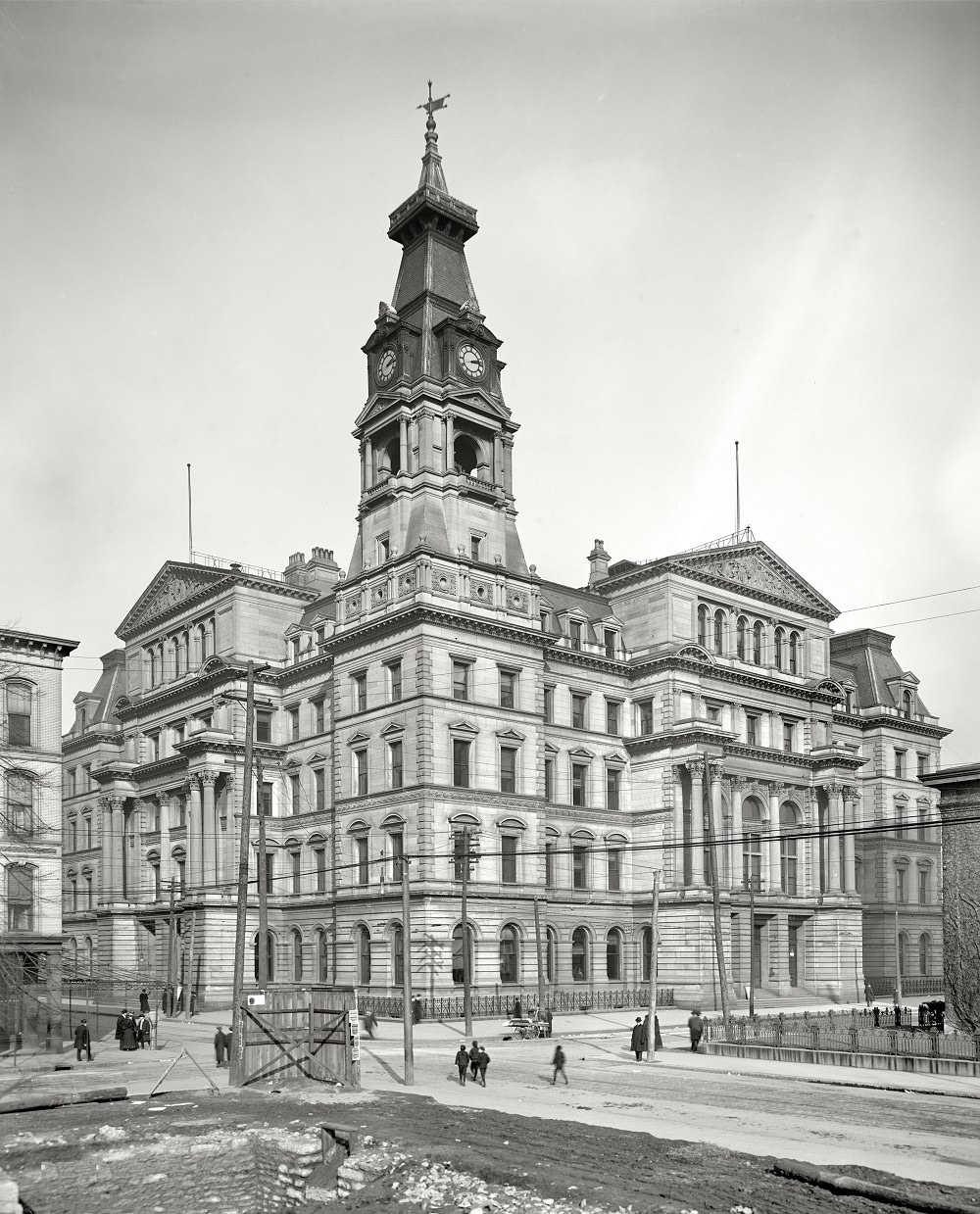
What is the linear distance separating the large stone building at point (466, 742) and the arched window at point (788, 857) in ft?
0.65

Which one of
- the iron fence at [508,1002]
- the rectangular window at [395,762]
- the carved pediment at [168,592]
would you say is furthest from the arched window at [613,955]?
the carved pediment at [168,592]

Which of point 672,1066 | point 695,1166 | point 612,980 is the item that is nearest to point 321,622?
point 612,980

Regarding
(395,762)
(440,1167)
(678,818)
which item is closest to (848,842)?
(678,818)

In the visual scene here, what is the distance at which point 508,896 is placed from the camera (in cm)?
6038

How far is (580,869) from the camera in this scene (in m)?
68.2

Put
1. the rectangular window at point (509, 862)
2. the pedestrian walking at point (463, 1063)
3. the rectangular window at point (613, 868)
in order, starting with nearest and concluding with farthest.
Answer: the pedestrian walking at point (463, 1063)
the rectangular window at point (509, 862)
the rectangular window at point (613, 868)

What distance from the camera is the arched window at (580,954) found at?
216ft

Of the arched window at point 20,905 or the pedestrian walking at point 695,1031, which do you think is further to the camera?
the arched window at point 20,905

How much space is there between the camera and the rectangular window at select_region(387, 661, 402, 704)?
6159 centimetres

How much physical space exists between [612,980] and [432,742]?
18419 millimetres

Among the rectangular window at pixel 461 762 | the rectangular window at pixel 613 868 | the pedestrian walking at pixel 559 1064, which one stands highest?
the rectangular window at pixel 461 762

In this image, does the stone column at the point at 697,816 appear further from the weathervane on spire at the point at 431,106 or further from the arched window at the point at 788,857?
the weathervane on spire at the point at 431,106

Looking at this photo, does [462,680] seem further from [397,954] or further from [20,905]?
[20,905]

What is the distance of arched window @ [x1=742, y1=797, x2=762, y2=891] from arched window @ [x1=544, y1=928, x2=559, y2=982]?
39.3 ft
